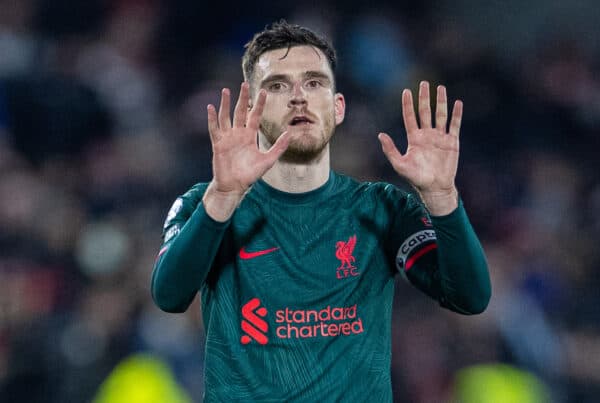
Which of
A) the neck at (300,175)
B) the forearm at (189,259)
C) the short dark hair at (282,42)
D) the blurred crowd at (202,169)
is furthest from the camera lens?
the blurred crowd at (202,169)

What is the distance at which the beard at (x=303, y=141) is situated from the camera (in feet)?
10.1

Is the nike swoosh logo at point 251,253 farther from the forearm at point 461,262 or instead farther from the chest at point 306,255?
the forearm at point 461,262

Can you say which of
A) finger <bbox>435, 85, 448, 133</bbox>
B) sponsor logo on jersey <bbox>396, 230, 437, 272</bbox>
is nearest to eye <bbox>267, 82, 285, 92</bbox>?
finger <bbox>435, 85, 448, 133</bbox>

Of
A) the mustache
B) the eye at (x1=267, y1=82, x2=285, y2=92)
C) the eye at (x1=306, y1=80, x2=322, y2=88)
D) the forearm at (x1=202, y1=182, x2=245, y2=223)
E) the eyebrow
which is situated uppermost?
the eyebrow

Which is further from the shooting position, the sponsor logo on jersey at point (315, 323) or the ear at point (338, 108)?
the ear at point (338, 108)

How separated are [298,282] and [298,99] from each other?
639 millimetres

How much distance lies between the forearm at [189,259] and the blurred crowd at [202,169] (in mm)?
2867

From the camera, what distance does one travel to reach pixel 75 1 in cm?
754

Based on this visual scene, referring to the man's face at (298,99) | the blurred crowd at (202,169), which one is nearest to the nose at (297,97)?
the man's face at (298,99)

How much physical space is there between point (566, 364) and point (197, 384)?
96.1 inches

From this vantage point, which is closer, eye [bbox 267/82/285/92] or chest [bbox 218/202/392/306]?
chest [bbox 218/202/392/306]

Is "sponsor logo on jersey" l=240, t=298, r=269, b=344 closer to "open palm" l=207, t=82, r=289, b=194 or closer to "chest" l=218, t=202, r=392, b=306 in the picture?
"chest" l=218, t=202, r=392, b=306

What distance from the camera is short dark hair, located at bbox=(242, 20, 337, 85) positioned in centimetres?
327

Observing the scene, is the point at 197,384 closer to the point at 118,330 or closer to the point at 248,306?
the point at 118,330
